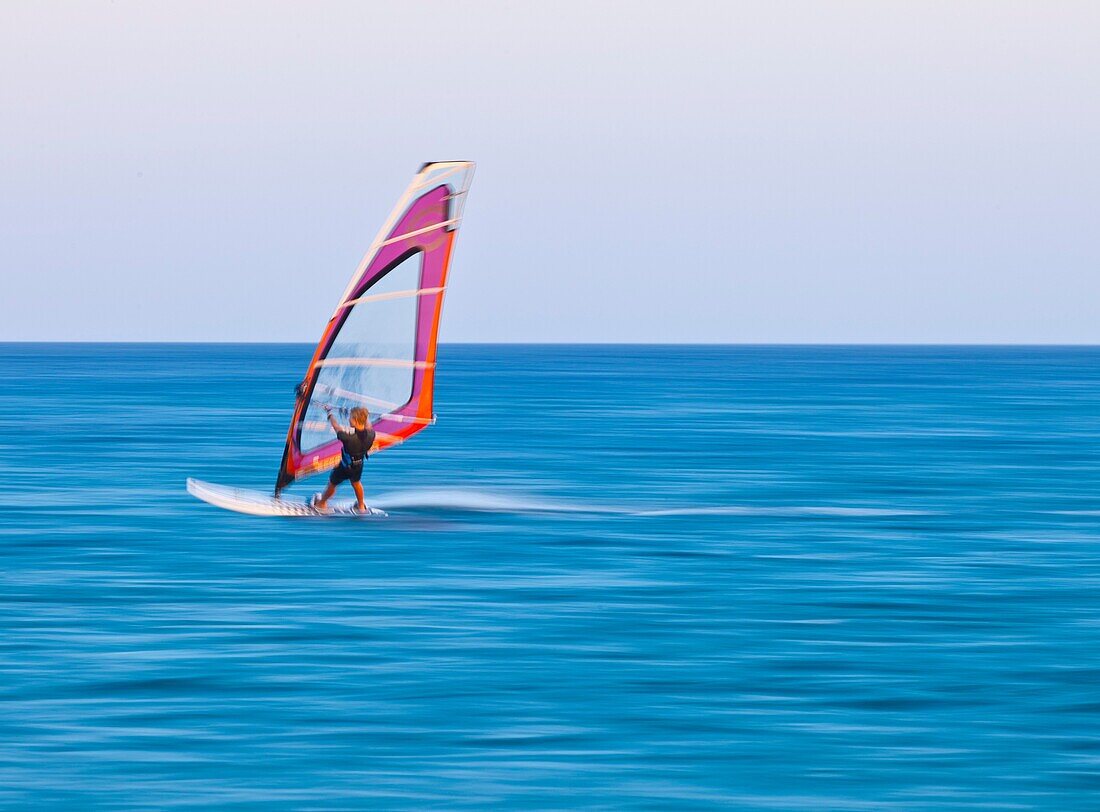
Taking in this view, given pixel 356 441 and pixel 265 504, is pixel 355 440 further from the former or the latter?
pixel 265 504

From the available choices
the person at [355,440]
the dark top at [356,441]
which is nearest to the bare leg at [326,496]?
the person at [355,440]

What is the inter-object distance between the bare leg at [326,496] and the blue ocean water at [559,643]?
0.31 metres

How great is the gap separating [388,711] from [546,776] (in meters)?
2.09

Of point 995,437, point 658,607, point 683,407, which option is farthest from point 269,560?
point 683,407

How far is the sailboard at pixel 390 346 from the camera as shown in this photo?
2370 centimetres

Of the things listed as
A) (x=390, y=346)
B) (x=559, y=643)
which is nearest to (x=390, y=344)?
(x=390, y=346)

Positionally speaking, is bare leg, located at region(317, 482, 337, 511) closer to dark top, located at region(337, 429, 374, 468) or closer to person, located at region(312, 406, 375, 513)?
person, located at region(312, 406, 375, 513)

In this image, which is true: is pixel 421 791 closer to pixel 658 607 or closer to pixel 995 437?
pixel 658 607

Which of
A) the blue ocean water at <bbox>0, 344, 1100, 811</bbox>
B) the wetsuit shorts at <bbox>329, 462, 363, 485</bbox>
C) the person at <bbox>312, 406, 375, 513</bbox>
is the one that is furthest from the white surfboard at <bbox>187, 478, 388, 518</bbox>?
the person at <bbox>312, 406, 375, 513</bbox>

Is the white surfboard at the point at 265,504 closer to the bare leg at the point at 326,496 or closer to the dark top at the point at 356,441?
the bare leg at the point at 326,496

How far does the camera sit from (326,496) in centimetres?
2577

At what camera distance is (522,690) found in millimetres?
14312

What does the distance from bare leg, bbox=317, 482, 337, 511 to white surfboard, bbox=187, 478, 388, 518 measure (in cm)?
8

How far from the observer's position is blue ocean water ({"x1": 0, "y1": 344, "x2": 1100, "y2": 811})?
1186 cm
